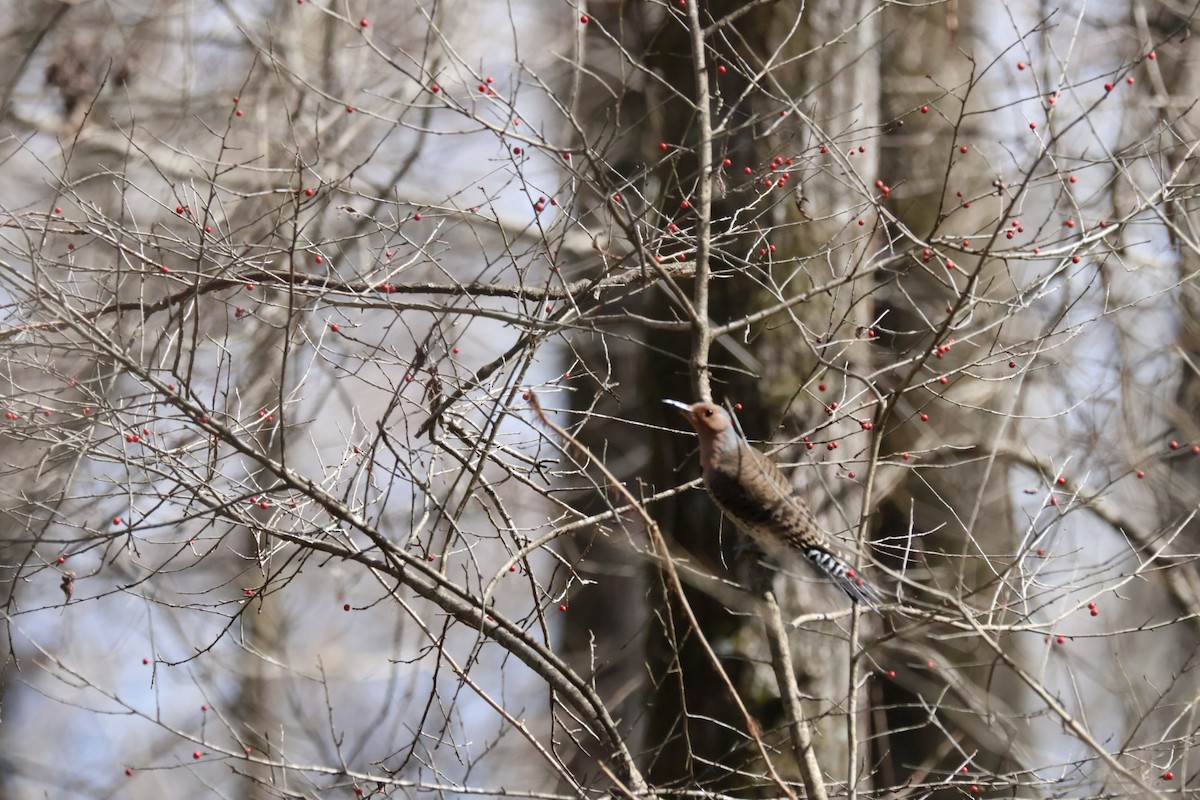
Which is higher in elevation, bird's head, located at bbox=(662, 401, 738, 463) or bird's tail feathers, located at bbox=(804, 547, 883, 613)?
bird's head, located at bbox=(662, 401, 738, 463)

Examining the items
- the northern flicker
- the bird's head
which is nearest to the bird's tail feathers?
the northern flicker

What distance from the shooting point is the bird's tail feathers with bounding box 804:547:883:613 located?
13.1 ft

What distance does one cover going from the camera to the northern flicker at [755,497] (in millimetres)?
4203

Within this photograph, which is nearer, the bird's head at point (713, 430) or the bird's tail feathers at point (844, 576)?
the bird's tail feathers at point (844, 576)

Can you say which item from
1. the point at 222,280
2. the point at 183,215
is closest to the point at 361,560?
the point at 222,280

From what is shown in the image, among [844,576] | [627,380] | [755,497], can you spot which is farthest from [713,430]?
[627,380]

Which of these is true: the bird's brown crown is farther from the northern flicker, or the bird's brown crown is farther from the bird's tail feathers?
the bird's tail feathers

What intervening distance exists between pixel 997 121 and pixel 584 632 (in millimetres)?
5511

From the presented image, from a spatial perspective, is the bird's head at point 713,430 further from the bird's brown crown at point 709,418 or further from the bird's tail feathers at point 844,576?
the bird's tail feathers at point 844,576

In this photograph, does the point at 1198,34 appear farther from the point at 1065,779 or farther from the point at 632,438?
the point at 1065,779

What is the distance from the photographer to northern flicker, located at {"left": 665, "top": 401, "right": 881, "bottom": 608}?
13.8ft

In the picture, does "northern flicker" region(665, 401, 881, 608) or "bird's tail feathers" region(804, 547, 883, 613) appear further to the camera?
"northern flicker" region(665, 401, 881, 608)

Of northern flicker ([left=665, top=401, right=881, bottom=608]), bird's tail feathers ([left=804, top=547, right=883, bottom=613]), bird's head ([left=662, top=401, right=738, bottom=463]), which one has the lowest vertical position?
bird's tail feathers ([left=804, top=547, right=883, bottom=613])

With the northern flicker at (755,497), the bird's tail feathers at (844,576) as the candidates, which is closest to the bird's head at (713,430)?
the northern flicker at (755,497)
